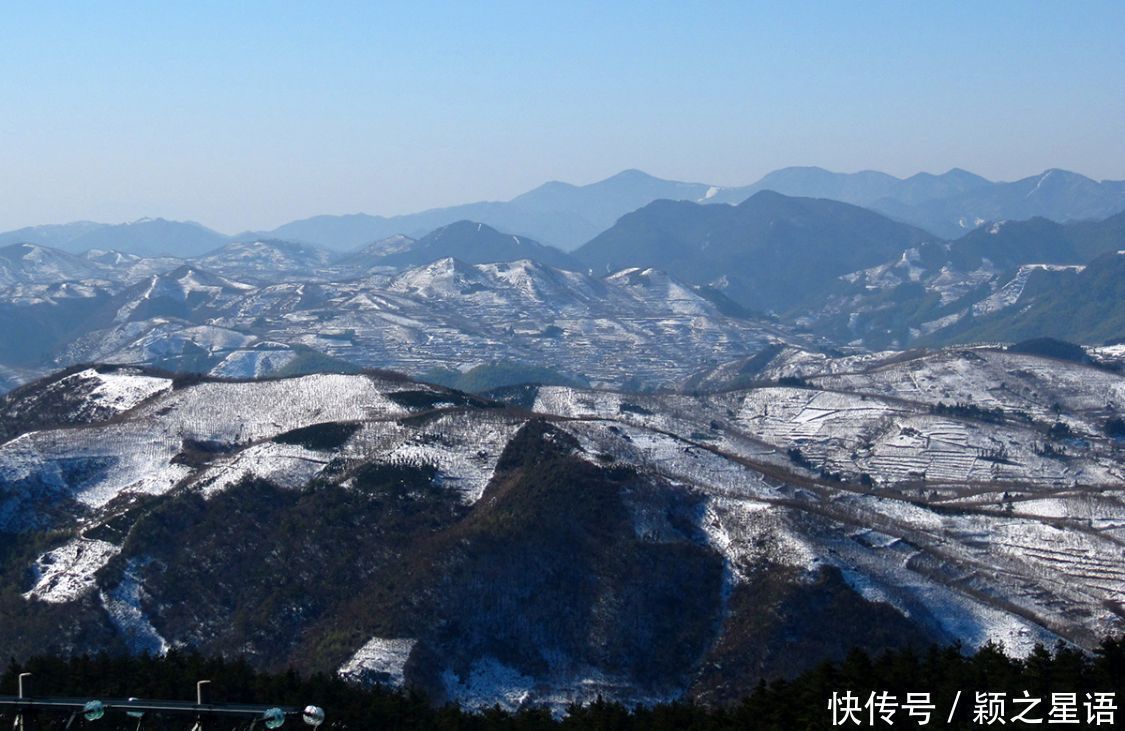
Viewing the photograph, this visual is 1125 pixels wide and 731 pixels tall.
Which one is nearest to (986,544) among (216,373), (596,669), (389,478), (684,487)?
(684,487)

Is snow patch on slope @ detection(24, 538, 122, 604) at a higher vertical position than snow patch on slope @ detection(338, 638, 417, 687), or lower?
higher

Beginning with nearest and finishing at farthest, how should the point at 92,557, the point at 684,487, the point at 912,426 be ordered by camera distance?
the point at 92,557 → the point at 684,487 → the point at 912,426

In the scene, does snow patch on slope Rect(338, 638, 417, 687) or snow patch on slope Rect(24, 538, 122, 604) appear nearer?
snow patch on slope Rect(338, 638, 417, 687)

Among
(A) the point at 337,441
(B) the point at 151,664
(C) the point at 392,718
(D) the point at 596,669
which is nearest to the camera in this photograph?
(C) the point at 392,718

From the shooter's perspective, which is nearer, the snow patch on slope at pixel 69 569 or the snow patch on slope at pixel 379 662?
the snow patch on slope at pixel 379 662

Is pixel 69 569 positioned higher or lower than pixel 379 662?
higher

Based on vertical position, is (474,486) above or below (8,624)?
above

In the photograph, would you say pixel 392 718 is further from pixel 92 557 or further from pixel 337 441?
pixel 337 441

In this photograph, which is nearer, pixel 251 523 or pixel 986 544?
pixel 251 523

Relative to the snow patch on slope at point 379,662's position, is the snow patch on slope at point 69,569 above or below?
above

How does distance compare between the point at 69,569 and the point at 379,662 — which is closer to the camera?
the point at 379,662
